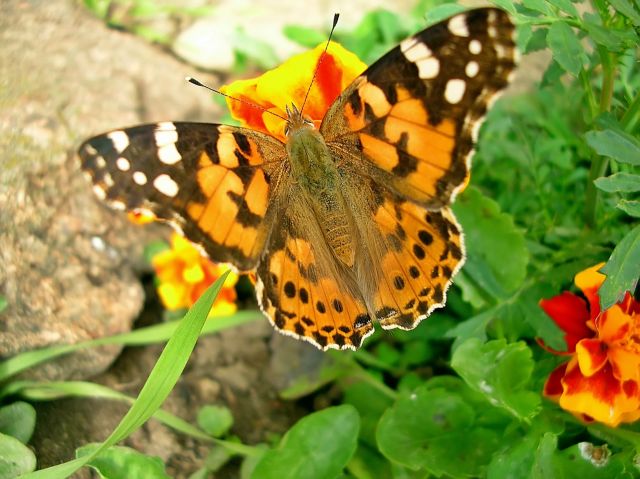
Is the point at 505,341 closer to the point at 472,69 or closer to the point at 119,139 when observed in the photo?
the point at 472,69

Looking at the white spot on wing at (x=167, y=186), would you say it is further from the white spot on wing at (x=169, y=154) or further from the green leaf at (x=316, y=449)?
the green leaf at (x=316, y=449)

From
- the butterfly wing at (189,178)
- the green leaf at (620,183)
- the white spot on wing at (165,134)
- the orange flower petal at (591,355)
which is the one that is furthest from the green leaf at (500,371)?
the white spot on wing at (165,134)

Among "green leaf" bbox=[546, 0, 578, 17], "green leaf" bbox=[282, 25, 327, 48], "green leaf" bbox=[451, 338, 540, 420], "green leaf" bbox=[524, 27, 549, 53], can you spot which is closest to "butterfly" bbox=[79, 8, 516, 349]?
"green leaf" bbox=[451, 338, 540, 420]

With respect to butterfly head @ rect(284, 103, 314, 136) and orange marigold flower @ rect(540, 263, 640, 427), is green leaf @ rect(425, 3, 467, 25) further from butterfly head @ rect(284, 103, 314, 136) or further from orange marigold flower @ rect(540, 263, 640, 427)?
orange marigold flower @ rect(540, 263, 640, 427)

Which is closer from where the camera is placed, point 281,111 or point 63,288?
point 281,111

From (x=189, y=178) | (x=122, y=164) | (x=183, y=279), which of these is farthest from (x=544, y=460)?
(x=183, y=279)

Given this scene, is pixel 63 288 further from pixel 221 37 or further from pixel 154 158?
pixel 221 37

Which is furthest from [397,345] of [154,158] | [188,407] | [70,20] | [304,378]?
[70,20]
